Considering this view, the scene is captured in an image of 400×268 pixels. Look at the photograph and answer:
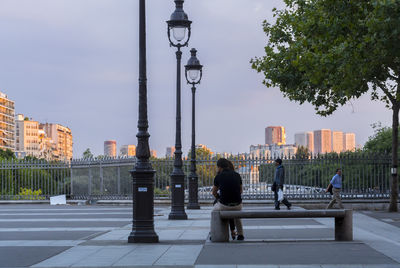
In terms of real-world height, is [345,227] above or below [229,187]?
below

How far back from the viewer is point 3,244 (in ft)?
45.5

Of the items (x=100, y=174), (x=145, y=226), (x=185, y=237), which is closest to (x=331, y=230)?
(x=185, y=237)

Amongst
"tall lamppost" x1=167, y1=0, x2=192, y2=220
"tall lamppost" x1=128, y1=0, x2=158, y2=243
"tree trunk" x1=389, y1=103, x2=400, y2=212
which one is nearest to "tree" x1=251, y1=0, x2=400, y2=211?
"tree trunk" x1=389, y1=103, x2=400, y2=212

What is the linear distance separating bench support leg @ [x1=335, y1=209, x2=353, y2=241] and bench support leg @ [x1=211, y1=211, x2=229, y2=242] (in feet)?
7.02

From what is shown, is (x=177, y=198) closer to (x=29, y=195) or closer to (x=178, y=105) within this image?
(x=178, y=105)

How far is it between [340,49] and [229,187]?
8.66 meters

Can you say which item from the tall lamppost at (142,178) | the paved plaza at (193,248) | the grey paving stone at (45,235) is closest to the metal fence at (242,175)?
the paved plaza at (193,248)

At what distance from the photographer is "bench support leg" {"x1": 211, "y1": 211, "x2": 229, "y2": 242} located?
13.8 m

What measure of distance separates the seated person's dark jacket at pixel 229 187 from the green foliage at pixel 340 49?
7.43 m

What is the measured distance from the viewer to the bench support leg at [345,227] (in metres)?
13.7

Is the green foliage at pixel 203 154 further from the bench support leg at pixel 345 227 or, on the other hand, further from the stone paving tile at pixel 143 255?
the stone paving tile at pixel 143 255

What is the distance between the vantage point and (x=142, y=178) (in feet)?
45.6

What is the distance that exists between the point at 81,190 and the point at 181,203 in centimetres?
1428

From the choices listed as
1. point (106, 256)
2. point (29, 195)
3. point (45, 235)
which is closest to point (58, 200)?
point (29, 195)
